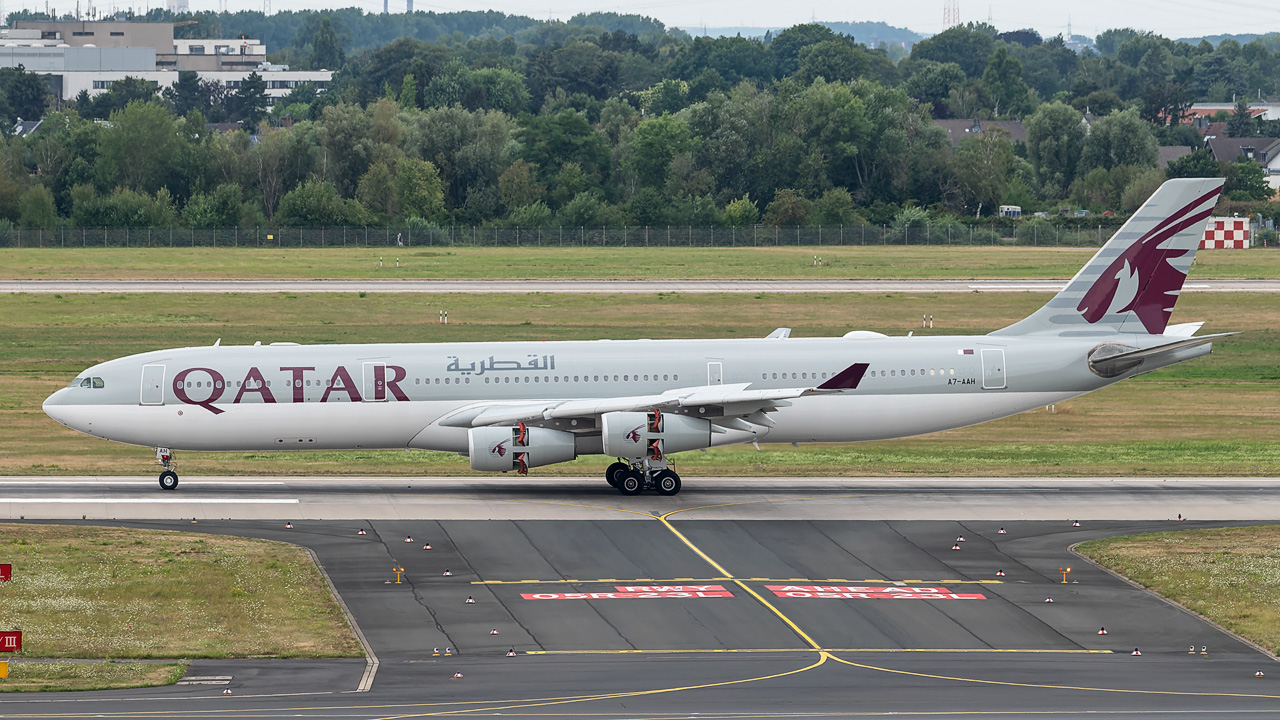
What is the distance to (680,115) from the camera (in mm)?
168500

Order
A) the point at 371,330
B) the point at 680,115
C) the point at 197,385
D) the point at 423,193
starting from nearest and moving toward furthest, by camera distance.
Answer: the point at 197,385 < the point at 371,330 < the point at 423,193 < the point at 680,115

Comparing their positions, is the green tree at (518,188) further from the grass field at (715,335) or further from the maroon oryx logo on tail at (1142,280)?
the maroon oryx logo on tail at (1142,280)

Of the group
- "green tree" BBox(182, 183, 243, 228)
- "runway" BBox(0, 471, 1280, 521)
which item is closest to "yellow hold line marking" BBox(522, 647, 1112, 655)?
"runway" BBox(0, 471, 1280, 521)

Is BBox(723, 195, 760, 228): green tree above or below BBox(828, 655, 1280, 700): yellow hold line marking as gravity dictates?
above

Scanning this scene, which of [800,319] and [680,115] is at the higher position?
[680,115]

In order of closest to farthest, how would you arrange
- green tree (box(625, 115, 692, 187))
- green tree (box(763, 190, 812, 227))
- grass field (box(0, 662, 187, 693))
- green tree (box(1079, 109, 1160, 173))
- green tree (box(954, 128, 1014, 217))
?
grass field (box(0, 662, 187, 693)) → green tree (box(763, 190, 812, 227)) → green tree (box(954, 128, 1014, 217)) → green tree (box(625, 115, 692, 187)) → green tree (box(1079, 109, 1160, 173))

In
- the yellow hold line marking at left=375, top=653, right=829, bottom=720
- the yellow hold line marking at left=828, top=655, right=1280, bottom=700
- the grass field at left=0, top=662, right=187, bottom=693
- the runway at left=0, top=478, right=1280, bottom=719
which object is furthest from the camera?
the yellow hold line marking at left=828, top=655, right=1280, bottom=700

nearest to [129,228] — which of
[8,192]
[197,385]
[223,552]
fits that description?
[8,192]

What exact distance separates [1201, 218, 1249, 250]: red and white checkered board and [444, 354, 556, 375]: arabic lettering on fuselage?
96.5 metres

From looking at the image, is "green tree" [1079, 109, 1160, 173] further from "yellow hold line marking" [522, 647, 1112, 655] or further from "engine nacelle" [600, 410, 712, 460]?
"yellow hold line marking" [522, 647, 1112, 655]

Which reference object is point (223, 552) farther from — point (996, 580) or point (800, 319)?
point (800, 319)

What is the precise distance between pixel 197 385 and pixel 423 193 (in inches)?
4192

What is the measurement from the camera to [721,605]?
29625 millimetres

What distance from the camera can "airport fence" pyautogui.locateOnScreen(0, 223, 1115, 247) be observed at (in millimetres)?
131875
